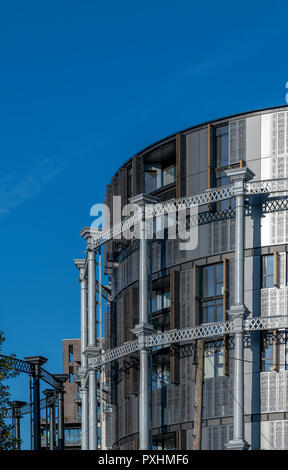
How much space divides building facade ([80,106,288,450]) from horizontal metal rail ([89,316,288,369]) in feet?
1.16

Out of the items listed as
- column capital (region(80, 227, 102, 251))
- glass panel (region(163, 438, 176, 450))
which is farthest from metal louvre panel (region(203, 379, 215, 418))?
column capital (region(80, 227, 102, 251))

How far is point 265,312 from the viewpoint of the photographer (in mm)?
53969

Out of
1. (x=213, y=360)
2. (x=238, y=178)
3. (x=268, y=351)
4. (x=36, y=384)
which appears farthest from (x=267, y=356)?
(x=36, y=384)

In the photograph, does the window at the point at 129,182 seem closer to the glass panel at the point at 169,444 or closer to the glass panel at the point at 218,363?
the glass panel at the point at 218,363

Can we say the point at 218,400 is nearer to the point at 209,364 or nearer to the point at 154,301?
the point at 209,364

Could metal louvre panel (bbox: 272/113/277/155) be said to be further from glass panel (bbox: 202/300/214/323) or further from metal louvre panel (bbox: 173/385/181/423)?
metal louvre panel (bbox: 173/385/181/423)

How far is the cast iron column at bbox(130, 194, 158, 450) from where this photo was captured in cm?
5512

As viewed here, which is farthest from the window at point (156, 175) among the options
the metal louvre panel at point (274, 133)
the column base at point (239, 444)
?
the column base at point (239, 444)

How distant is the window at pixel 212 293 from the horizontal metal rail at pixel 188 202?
11.1 feet

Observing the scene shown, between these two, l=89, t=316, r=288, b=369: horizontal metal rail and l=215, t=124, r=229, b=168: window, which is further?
l=215, t=124, r=229, b=168: window

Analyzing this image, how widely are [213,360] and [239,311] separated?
3.83 meters

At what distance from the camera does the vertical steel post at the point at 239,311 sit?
169 ft
